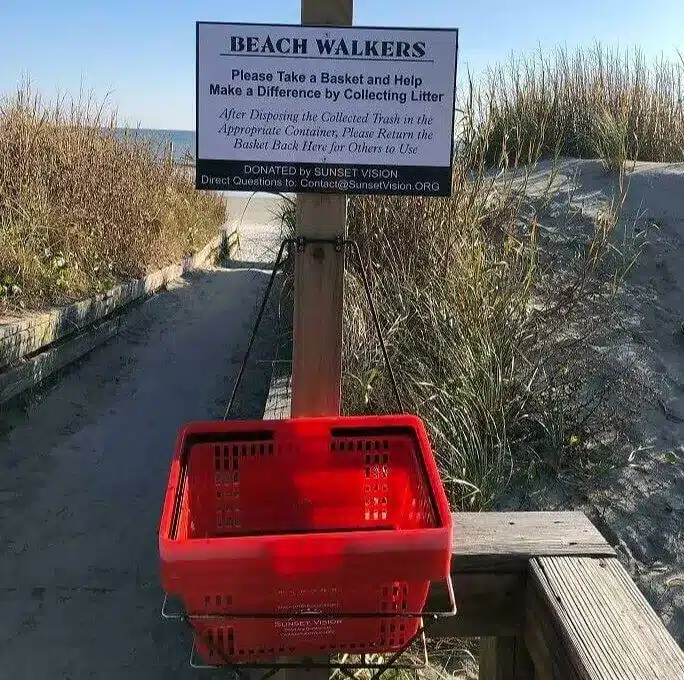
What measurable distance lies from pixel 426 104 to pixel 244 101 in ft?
1.54

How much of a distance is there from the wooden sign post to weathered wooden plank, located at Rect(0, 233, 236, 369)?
3.39 m

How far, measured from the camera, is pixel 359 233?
4.33 m

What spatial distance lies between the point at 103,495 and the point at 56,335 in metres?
2.12

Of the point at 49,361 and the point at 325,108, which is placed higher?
the point at 325,108

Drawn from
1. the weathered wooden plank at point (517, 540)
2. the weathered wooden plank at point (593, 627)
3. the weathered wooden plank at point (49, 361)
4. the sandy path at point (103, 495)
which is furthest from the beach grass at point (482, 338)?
the weathered wooden plank at point (49, 361)

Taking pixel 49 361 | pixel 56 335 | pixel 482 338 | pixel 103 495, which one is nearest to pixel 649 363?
pixel 482 338

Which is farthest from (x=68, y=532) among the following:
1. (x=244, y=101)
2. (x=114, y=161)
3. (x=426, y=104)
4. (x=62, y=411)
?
(x=114, y=161)

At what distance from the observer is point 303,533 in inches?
66.7

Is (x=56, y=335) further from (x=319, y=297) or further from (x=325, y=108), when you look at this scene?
(x=325, y=108)

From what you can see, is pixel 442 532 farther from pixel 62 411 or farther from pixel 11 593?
pixel 62 411

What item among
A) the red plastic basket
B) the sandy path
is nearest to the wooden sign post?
the red plastic basket

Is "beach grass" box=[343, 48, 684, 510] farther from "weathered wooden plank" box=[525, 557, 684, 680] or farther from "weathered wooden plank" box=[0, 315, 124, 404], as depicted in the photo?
"weathered wooden plank" box=[0, 315, 124, 404]

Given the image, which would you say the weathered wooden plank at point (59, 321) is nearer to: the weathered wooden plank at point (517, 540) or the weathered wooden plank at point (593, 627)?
the weathered wooden plank at point (517, 540)

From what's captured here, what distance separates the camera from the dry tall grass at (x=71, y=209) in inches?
241
